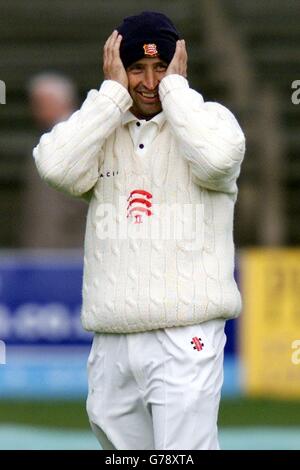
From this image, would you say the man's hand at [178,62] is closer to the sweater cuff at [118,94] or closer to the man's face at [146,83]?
the man's face at [146,83]

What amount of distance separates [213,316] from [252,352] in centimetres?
573

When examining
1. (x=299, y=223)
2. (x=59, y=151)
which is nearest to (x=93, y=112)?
(x=59, y=151)

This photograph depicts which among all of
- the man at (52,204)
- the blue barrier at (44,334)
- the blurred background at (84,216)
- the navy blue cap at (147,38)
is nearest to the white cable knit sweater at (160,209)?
the navy blue cap at (147,38)

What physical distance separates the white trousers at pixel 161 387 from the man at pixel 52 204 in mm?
5075

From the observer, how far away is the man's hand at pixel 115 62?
5.53 m

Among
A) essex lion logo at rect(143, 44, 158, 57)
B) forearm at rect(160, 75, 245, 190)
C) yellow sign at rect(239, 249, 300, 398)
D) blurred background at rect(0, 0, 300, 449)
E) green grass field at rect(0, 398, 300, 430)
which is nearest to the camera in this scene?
forearm at rect(160, 75, 245, 190)

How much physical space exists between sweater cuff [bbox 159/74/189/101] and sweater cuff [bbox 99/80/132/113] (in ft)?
0.43

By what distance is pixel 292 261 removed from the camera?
11172 mm

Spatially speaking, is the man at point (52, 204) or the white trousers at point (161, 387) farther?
the man at point (52, 204)

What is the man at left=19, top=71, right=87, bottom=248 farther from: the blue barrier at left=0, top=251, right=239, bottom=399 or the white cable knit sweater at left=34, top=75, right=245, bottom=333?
the white cable knit sweater at left=34, top=75, right=245, bottom=333

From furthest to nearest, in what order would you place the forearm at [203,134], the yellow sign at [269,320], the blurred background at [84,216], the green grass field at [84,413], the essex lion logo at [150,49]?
the yellow sign at [269,320]
the blurred background at [84,216]
the green grass field at [84,413]
the essex lion logo at [150,49]
the forearm at [203,134]

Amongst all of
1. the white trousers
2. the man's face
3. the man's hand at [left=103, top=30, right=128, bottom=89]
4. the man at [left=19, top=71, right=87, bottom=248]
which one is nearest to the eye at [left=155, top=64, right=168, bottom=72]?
the man's face

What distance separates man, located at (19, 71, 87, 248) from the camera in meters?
10.8

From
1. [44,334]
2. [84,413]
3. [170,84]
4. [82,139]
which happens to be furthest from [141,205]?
[44,334]
